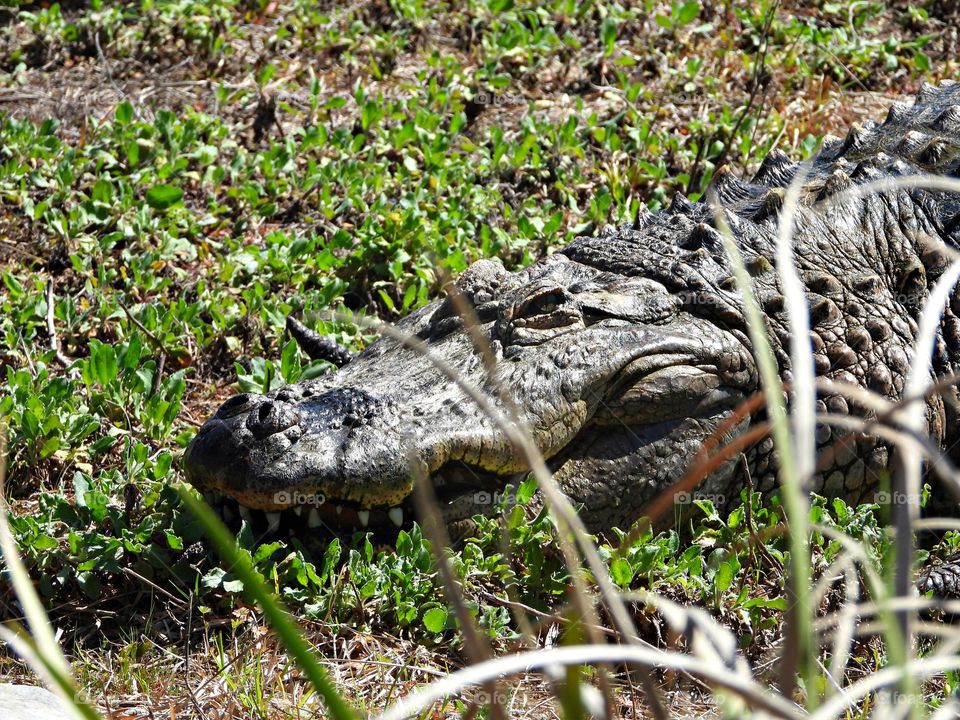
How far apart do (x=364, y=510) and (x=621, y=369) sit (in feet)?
3.31

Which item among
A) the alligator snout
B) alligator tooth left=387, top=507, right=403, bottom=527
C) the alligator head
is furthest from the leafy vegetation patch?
the alligator snout

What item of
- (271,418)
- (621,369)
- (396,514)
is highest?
(271,418)

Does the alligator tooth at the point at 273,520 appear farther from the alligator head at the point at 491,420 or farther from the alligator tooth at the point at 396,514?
the alligator tooth at the point at 396,514

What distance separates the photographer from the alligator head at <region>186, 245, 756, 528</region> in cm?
322

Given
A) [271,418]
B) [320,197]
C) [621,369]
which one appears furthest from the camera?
[320,197]

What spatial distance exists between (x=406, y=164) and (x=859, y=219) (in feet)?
8.28

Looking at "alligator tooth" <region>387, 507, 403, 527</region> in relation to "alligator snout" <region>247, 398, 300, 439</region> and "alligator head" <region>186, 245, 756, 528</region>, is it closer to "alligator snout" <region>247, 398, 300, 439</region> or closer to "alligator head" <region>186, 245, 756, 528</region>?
"alligator head" <region>186, 245, 756, 528</region>

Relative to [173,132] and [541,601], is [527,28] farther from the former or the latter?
[541,601]

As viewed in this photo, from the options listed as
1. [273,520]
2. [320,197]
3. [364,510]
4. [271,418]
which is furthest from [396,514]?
[320,197]

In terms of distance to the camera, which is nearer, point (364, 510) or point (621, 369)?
point (364, 510)

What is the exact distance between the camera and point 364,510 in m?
3.35

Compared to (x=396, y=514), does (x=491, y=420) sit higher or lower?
higher

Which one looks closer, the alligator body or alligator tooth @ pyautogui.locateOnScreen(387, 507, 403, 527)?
the alligator body

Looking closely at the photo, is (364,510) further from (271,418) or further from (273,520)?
(271,418)
